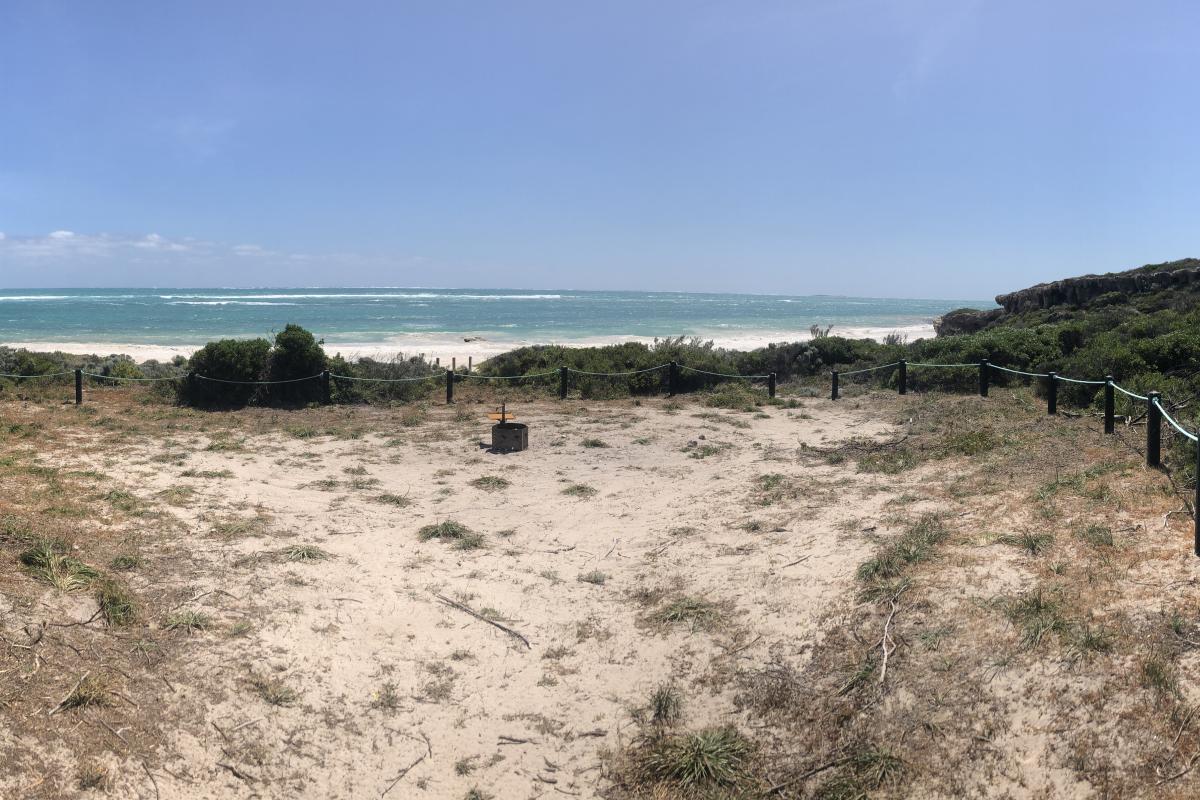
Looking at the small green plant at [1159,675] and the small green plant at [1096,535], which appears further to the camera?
the small green plant at [1096,535]

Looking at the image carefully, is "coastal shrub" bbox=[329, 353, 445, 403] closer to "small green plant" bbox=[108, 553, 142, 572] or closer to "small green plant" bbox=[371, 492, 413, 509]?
"small green plant" bbox=[371, 492, 413, 509]

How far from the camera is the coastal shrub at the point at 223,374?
55.2 feet

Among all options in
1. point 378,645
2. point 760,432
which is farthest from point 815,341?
point 378,645

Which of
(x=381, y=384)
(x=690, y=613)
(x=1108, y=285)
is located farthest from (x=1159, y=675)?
(x=1108, y=285)

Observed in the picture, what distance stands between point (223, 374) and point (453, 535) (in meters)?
10.9

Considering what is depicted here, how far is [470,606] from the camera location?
6.77 meters

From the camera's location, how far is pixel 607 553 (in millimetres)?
8039

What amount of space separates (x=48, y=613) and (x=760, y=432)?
1081cm

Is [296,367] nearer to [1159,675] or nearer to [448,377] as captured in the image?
[448,377]

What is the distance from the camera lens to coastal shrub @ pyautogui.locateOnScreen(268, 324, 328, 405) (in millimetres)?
17250

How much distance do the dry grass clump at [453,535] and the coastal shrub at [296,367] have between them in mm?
9741

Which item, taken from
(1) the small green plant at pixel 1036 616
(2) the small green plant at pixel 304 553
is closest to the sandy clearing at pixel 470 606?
(2) the small green plant at pixel 304 553

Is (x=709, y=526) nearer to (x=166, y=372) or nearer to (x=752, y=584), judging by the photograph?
(x=752, y=584)

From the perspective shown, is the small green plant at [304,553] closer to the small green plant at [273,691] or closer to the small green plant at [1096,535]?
the small green plant at [273,691]
